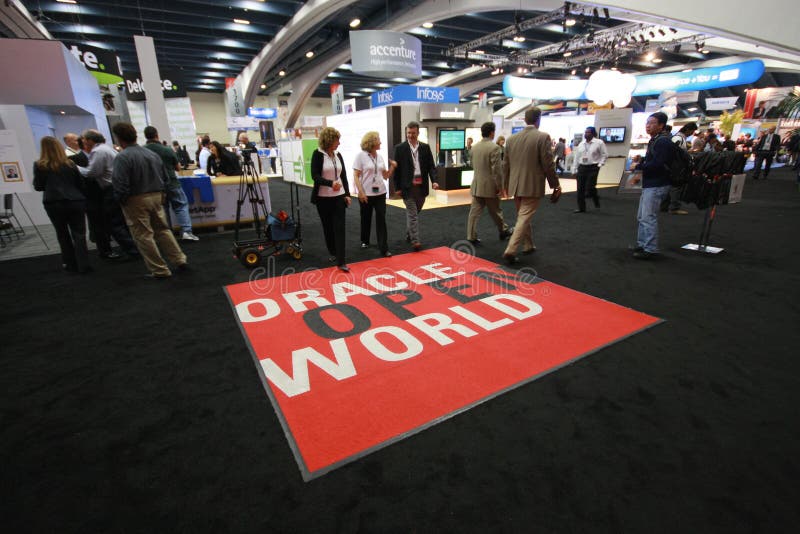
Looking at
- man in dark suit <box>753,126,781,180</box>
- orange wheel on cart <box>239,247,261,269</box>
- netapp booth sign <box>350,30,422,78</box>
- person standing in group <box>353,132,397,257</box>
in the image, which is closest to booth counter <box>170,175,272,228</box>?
orange wheel on cart <box>239,247,261,269</box>

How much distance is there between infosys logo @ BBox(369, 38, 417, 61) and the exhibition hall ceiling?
11.0ft

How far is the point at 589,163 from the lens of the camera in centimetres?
734

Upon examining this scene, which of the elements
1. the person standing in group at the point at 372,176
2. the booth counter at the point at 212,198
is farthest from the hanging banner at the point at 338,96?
the person standing in group at the point at 372,176

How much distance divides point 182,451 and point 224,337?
117 centimetres

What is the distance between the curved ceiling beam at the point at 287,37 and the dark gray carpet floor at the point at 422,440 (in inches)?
424

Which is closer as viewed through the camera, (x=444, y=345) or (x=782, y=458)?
(x=782, y=458)

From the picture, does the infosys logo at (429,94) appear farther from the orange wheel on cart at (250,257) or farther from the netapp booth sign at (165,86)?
the orange wheel on cart at (250,257)

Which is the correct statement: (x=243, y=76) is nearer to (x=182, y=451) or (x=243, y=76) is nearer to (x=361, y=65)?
(x=361, y=65)

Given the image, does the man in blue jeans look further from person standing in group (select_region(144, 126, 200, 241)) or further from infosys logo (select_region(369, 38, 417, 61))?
infosys logo (select_region(369, 38, 417, 61))

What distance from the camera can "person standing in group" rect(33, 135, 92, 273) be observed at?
13.3 ft

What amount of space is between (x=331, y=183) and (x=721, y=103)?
94.5ft

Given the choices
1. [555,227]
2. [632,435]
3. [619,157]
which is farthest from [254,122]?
[632,435]

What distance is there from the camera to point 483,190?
4.86 metres

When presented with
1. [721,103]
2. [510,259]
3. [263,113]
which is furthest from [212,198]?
[721,103]
